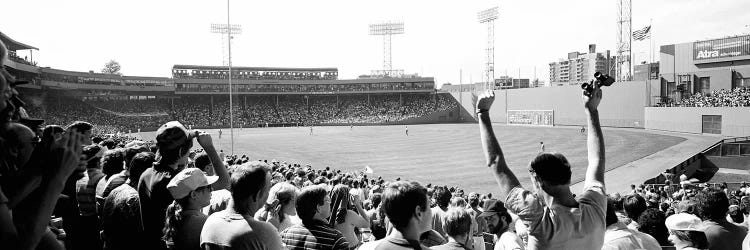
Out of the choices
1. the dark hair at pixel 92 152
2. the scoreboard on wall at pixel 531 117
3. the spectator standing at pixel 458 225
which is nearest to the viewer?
the spectator standing at pixel 458 225

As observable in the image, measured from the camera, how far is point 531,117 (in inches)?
3051

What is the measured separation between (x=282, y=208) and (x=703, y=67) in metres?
60.7

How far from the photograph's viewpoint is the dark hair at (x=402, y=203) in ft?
9.86

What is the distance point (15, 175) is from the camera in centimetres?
227

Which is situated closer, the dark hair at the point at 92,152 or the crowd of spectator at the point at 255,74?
the dark hair at the point at 92,152

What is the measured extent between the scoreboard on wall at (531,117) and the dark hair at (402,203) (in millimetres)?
74924

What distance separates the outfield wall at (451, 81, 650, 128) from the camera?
6053 centimetres

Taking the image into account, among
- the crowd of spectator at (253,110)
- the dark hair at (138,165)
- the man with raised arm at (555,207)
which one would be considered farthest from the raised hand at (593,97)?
the crowd of spectator at (253,110)

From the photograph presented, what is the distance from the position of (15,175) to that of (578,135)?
178 ft

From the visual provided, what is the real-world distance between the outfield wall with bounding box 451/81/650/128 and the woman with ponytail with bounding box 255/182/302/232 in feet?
206

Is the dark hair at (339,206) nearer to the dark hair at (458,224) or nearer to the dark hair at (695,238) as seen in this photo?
the dark hair at (458,224)

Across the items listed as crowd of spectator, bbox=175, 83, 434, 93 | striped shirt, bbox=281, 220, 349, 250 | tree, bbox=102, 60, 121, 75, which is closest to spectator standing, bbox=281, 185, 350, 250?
striped shirt, bbox=281, 220, 349, 250

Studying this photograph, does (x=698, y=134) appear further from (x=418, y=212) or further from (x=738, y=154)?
(x=418, y=212)

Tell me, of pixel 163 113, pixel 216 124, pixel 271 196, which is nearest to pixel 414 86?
pixel 216 124
